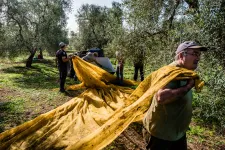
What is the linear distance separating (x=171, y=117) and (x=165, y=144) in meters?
0.38

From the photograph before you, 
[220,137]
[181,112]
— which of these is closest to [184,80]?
[181,112]

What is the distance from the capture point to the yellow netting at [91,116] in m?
3.53

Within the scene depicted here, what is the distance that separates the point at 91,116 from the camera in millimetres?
6074

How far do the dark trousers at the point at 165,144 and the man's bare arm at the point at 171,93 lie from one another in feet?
1.92

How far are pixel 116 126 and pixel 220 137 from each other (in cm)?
383

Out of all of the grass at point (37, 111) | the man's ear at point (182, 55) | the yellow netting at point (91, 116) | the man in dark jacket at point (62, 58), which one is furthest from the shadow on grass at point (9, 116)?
the man's ear at point (182, 55)

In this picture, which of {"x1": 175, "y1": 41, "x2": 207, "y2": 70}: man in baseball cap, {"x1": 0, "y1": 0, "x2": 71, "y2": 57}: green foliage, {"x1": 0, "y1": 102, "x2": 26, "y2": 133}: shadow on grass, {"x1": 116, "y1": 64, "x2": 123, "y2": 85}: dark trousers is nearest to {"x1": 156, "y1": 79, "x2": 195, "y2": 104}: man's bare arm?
{"x1": 175, "y1": 41, "x2": 207, "y2": 70}: man in baseball cap

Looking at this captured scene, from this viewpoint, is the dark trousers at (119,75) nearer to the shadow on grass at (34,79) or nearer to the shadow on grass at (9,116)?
the shadow on grass at (34,79)

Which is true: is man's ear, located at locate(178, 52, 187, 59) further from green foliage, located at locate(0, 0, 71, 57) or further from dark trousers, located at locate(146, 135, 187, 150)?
green foliage, located at locate(0, 0, 71, 57)

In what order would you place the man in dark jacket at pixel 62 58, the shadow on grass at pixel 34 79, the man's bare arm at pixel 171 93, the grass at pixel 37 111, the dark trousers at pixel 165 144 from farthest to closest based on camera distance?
the shadow on grass at pixel 34 79, the man in dark jacket at pixel 62 58, the grass at pixel 37 111, the dark trousers at pixel 165 144, the man's bare arm at pixel 171 93

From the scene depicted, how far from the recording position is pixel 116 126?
11.9ft

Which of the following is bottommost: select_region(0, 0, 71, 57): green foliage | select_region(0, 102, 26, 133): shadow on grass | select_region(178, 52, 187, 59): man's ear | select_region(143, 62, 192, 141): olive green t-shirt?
select_region(0, 102, 26, 133): shadow on grass

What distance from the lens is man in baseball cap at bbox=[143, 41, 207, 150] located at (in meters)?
2.59

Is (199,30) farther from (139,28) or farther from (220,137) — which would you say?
(139,28)
